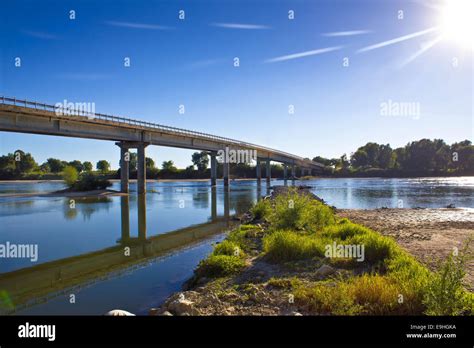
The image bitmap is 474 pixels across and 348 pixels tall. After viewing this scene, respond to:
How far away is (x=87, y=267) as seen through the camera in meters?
12.8

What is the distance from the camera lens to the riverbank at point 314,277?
6660 mm

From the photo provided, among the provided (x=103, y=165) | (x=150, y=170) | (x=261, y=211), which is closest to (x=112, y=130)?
(x=261, y=211)

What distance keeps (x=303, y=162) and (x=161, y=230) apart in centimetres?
12079

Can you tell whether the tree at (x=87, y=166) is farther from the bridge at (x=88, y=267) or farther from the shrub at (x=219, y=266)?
the shrub at (x=219, y=266)

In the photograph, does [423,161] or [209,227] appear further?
[423,161]

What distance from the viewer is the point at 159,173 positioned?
156m

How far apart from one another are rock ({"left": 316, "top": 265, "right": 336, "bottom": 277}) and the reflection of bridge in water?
278 inches

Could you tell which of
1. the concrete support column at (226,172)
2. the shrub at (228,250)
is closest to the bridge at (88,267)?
the shrub at (228,250)

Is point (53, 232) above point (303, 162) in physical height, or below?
below

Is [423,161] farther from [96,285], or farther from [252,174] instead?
[96,285]

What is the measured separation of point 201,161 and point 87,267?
151 metres
